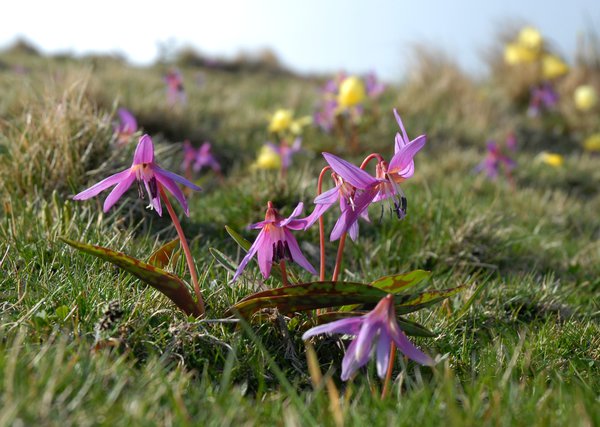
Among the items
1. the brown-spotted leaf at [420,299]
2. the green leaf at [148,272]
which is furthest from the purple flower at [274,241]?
the brown-spotted leaf at [420,299]

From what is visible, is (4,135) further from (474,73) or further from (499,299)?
(474,73)

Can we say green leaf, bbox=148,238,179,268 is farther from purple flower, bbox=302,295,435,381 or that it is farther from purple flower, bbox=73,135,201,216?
purple flower, bbox=302,295,435,381

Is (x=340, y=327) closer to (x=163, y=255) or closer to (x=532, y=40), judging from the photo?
(x=163, y=255)

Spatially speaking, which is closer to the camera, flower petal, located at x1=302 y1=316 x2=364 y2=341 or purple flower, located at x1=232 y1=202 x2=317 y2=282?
flower petal, located at x1=302 y1=316 x2=364 y2=341

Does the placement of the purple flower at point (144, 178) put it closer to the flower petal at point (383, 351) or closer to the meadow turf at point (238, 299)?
the meadow turf at point (238, 299)

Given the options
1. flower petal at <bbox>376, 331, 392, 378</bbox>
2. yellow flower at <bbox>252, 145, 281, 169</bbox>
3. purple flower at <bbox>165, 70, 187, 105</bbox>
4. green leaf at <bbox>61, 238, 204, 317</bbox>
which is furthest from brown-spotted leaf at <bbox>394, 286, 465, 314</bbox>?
purple flower at <bbox>165, 70, 187, 105</bbox>

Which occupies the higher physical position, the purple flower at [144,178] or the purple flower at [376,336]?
the purple flower at [144,178]
